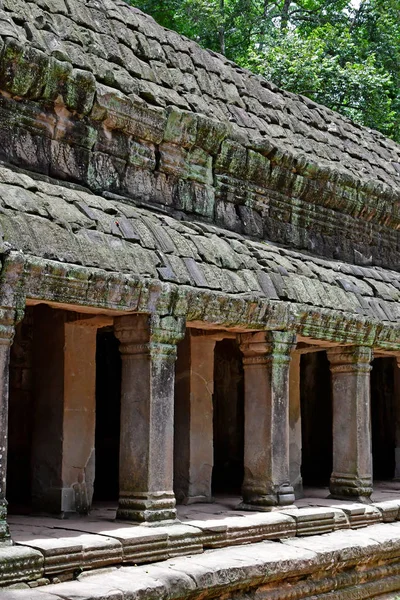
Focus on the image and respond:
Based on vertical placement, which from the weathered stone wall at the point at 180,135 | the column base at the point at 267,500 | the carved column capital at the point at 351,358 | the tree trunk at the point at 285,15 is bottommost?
the column base at the point at 267,500

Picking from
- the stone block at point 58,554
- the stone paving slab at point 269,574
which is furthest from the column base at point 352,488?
the stone block at point 58,554

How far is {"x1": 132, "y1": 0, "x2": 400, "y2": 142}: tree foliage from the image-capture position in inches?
770

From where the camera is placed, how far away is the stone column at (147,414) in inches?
271

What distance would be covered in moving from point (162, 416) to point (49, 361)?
55.7 inches

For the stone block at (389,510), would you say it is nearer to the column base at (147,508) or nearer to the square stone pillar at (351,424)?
the square stone pillar at (351,424)

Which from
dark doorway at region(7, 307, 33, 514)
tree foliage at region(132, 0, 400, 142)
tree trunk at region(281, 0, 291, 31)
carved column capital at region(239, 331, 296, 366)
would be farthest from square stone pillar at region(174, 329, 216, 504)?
tree trunk at region(281, 0, 291, 31)

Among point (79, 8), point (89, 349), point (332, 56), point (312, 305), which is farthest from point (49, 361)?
point (332, 56)

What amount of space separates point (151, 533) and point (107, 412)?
3.60 m

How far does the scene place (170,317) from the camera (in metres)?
7.02

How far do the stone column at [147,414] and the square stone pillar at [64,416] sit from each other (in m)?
0.80

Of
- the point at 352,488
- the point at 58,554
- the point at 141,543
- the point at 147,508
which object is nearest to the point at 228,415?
the point at 352,488

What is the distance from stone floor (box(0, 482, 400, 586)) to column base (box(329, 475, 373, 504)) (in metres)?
0.14

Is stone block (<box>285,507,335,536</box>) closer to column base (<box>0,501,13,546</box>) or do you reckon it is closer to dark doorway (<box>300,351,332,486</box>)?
column base (<box>0,501,13,546</box>)

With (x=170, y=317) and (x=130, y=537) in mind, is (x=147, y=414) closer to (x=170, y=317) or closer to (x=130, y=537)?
(x=170, y=317)
